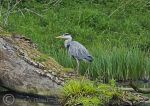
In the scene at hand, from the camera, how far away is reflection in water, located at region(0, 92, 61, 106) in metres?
12.7

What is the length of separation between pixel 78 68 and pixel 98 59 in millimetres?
522

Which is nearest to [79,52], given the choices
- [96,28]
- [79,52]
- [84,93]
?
[79,52]

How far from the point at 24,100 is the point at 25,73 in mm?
534

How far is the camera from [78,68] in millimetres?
14984

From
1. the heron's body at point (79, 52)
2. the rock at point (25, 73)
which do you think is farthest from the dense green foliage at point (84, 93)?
the heron's body at point (79, 52)

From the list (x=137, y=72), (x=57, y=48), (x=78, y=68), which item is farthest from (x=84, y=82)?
(x=57, y=48)

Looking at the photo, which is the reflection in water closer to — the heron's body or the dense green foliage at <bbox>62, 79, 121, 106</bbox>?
the dense green foliage at <bbox>62, 79, 121, 106</bbox>

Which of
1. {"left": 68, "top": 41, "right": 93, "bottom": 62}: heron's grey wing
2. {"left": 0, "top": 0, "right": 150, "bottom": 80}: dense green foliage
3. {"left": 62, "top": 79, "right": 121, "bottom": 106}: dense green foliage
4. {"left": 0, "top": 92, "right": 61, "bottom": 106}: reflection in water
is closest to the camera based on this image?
{"left": 62, "top": 79, "right": 121, "bottom": 106}: dense green foliage

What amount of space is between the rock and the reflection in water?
148mm

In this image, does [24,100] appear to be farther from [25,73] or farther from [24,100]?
[25,73]

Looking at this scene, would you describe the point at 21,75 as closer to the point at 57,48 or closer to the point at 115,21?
the point at 57,48

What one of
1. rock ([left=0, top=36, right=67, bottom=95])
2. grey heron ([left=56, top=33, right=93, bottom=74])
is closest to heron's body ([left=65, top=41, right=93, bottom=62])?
grey heron ([left=56, top=33, right=93, bottom=74])

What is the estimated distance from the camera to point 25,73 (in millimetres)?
13289

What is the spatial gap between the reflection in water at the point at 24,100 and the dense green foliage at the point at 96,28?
2180 millimetres
